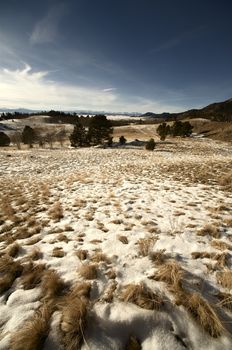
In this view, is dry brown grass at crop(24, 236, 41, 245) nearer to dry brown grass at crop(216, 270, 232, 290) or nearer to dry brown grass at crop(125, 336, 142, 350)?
dry brown grass at crop(125, 336, 142, 350)

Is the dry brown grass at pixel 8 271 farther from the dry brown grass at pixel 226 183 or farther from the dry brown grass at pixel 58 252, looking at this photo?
the dry brown grass at pixel 226 183

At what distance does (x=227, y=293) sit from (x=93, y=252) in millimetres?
3201

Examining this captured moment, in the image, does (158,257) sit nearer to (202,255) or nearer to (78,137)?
(202,255)

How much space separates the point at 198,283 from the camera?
3912mm

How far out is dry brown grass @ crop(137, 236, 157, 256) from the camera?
16.5 feet

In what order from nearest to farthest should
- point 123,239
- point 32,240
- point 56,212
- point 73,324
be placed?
point 73,324 < point 123,239 < point 32,240 < point 56,212

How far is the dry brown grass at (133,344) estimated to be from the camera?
2.77 m

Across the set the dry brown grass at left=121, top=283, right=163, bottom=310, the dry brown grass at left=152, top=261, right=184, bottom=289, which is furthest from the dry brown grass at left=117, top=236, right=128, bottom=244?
the dry brown grass at left=121, top=283, right=163, bottom=310

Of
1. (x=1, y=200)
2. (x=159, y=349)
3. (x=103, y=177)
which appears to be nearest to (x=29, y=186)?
(x=1, y=200)

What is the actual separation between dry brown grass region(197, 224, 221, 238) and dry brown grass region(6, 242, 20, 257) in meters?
5.50

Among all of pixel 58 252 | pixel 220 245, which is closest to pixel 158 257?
pixel 220 245

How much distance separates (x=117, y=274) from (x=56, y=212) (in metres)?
4.75

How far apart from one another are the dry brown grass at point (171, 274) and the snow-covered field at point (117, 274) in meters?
0.02

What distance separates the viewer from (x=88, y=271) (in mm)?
4277
